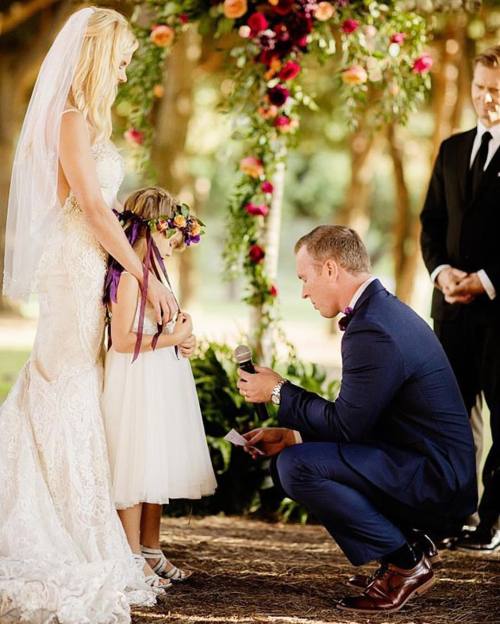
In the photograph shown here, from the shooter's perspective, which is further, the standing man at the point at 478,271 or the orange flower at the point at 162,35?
the orange flower at the point at 162,35

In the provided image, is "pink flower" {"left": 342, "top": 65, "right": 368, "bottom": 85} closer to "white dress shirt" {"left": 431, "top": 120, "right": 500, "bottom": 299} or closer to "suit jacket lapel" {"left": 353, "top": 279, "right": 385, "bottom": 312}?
"white dress shirt" {"left": 431, "top": 120, "right": 500, "bottom": 299}

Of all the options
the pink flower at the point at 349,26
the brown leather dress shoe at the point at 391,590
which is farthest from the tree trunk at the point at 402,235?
the brown leather dress shoe at the point at 391,590

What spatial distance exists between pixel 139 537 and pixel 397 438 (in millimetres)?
1139

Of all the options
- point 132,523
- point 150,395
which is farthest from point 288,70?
point 132,523

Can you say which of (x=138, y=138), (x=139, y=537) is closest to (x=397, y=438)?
(x=139, y=537)

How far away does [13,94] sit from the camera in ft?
58.2

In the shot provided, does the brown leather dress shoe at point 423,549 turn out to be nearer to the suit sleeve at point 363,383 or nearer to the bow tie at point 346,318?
the suit sleeve at point 363,383

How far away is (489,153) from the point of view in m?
4.94

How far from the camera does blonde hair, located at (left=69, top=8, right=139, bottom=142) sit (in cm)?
403

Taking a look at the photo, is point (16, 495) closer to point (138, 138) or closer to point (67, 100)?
point (67, 100)

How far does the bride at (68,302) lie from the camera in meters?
3.99

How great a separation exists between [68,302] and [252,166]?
6.83ft

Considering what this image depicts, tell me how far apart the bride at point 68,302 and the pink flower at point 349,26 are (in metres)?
1.93

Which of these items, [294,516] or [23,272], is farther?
[294,516]
